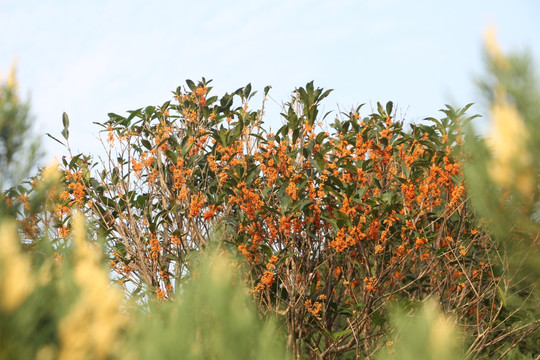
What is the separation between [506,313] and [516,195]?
191 cm

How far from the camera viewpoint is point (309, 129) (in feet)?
19.7

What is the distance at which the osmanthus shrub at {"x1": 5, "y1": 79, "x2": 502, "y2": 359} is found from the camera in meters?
5.54

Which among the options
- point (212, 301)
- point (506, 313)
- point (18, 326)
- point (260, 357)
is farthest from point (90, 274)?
point (506, 313)

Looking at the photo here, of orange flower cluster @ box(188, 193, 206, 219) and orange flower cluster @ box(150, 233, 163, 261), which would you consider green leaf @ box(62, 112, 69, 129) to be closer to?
orange flower cluster @ box(150, 233, 163, 261)

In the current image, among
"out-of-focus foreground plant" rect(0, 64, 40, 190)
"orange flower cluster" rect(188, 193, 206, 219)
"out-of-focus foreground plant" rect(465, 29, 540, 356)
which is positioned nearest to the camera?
"out-of-focus foreground plant" rect(0, 64, 40, 190)

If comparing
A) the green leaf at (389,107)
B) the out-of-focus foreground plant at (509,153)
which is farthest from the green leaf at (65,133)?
the out-of-focus foreground plant at (509,153)

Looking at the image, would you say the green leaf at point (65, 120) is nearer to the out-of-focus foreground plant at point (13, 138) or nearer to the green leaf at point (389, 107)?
the out-of-focus foreground plant at point (13, 138)

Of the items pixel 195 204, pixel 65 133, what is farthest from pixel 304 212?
pixel 65 133

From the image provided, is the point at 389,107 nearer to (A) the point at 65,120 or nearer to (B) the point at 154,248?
(B) the point at 154,248

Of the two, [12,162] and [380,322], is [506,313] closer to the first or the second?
[380,322]

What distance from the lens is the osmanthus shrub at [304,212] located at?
218 inches

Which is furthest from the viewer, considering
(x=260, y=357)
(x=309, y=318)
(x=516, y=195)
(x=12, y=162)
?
(x=309, y=318)

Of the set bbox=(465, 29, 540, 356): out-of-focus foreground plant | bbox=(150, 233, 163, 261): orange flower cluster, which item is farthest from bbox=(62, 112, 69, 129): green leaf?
bbox=(465, 29, 540, 356): out-of-focus foreground plant

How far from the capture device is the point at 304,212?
5.66 metres
